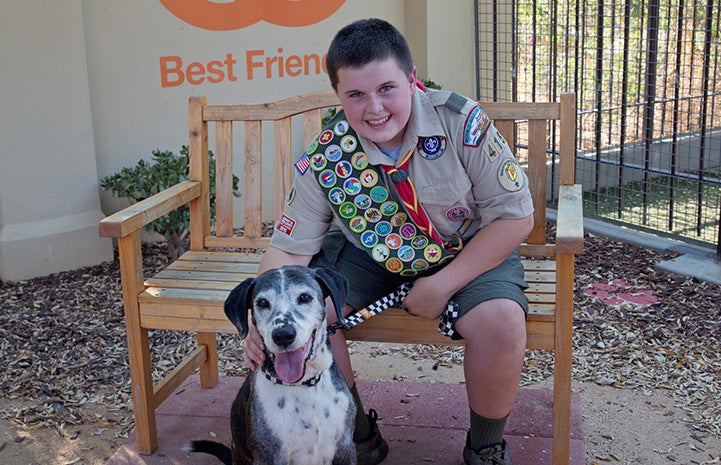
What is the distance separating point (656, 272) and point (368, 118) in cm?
318

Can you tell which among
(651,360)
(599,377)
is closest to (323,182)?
(599,377)

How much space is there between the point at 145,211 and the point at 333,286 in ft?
3.32

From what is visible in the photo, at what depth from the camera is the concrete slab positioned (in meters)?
3.28

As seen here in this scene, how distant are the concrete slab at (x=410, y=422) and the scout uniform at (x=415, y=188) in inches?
32.4

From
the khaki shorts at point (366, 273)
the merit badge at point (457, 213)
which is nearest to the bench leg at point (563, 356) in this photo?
the khaki shorts at point (366, 273)

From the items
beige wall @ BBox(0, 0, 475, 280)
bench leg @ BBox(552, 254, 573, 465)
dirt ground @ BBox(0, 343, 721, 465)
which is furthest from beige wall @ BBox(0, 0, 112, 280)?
bench leg @ BBox(552, 254, 573, 465)

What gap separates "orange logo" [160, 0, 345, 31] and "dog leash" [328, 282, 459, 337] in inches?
139

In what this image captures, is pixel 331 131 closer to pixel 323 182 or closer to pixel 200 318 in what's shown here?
pixel 323 182

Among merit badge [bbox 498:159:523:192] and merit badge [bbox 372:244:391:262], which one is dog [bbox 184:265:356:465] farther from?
merit badge [bbox 498:159:523:192]

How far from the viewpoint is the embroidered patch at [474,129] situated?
2.78 metres

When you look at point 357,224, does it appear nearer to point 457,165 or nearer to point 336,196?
point 336,196

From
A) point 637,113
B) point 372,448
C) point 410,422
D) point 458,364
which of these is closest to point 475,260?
point 372,448

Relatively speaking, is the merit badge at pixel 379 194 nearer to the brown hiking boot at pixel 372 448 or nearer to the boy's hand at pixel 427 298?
the boy's hand at pixel 427 298

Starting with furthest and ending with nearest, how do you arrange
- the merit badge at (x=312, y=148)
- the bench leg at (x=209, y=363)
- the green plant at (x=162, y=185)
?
the green plant at (x=162, y=185) < the bench leg at (x=209, y=363) < the merit badge at (x=312, y=148)
